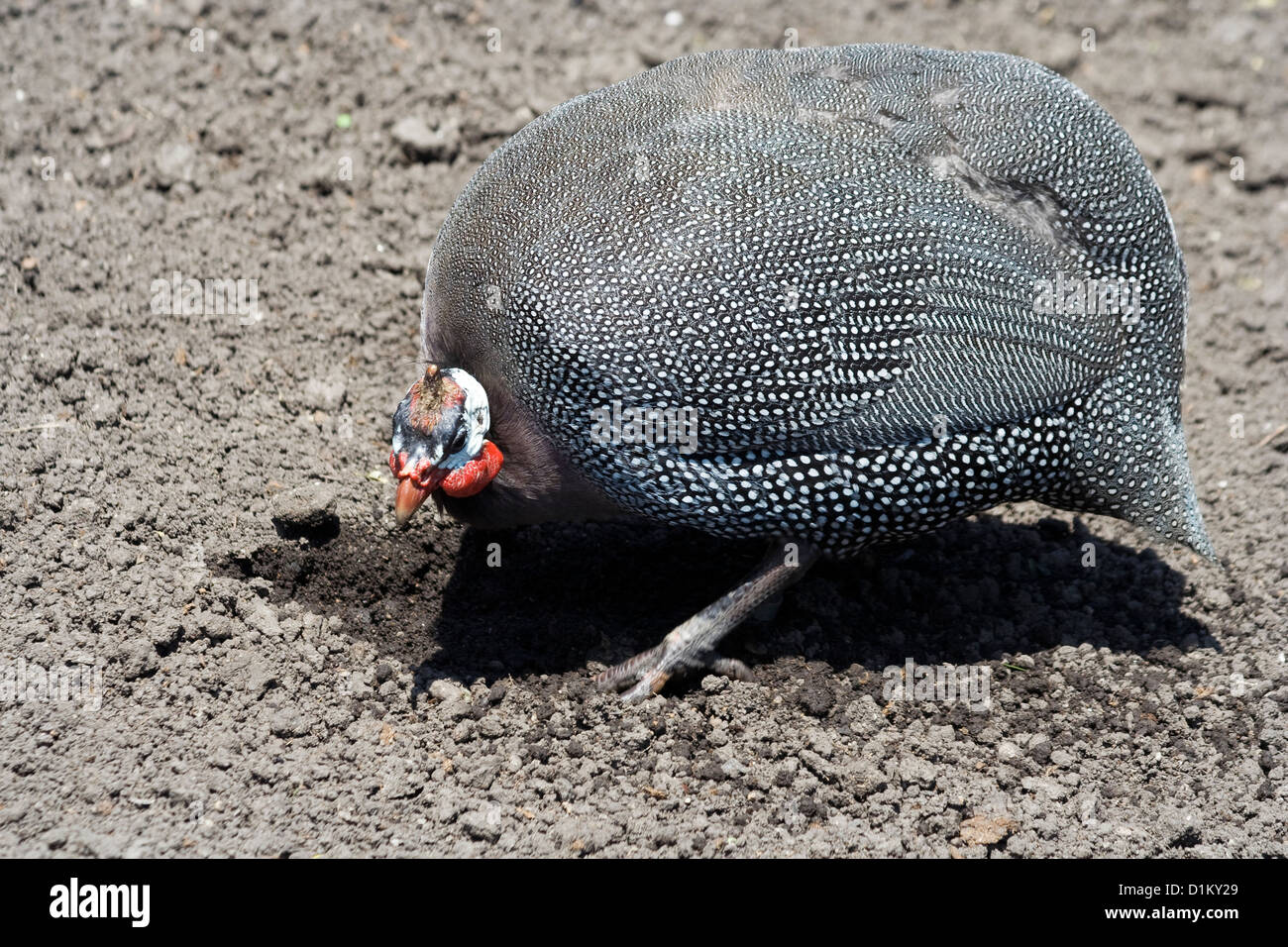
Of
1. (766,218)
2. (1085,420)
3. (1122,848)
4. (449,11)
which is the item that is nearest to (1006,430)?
(1085,420)

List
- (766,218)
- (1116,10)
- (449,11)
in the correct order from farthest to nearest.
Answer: (1116,10)
(449,11)
(766,218)

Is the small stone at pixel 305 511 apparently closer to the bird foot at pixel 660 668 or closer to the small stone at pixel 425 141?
the bird foot at pixel 660 668

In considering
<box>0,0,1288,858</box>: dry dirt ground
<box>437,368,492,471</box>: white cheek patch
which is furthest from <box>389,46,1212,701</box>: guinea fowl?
<box>0,0,1288,858</box>: dry dirt ground

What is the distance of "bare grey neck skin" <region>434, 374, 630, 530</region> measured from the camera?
3945 millimetres

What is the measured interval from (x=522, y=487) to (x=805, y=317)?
3.91ft

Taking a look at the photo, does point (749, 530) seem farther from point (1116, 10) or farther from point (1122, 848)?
point (1116, 10)

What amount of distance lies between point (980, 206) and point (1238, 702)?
207cm

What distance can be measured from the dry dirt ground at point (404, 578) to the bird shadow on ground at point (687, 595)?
0.6 inches

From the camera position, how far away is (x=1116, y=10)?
6.89 metres

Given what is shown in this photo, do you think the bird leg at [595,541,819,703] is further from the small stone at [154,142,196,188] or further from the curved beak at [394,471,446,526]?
the small stone at [154,142,196,188]

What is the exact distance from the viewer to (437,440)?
380cm

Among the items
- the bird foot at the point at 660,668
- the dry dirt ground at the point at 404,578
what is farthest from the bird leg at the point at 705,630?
the dry dirt ground at the point at 404,578

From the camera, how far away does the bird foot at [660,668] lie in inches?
159

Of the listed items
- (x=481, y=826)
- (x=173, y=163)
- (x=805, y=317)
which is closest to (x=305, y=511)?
(x=481, y=826)
